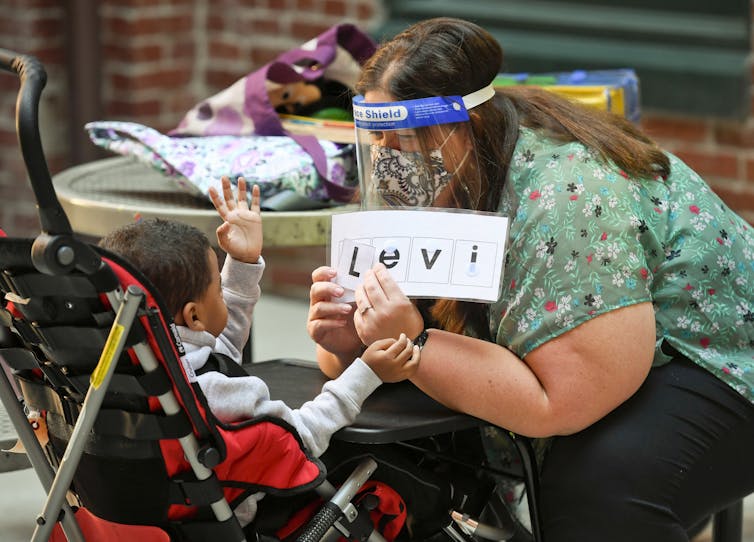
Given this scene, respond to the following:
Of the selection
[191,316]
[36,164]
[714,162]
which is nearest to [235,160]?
[191,316]

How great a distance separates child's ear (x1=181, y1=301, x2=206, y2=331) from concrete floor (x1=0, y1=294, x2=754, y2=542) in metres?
0.67

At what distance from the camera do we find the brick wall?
4.84m

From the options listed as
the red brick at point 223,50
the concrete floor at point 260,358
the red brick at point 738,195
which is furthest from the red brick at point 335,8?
the red brick at point 738,195

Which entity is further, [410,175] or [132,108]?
[132,108]

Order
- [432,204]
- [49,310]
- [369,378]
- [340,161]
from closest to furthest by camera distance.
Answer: [49,310]
[369,378]
[432,204]
[340,161]

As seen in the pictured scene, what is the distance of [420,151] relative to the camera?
218 cm

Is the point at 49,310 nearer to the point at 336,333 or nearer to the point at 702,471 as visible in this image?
the point at 336,333

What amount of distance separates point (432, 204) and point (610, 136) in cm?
35

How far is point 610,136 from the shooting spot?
228cm

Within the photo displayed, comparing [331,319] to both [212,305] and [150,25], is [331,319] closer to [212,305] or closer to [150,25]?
[212,305]

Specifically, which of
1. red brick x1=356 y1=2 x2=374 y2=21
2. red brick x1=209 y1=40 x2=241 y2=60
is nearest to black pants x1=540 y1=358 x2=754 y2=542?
red brick x1=356 y1=2 x2=374 y2=21

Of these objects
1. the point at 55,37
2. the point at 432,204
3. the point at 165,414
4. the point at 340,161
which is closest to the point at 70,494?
the point at 165,414

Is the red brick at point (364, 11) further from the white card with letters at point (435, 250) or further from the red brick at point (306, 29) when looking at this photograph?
the white card with letters at point (435, 250)

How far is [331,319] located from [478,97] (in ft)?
1.56
